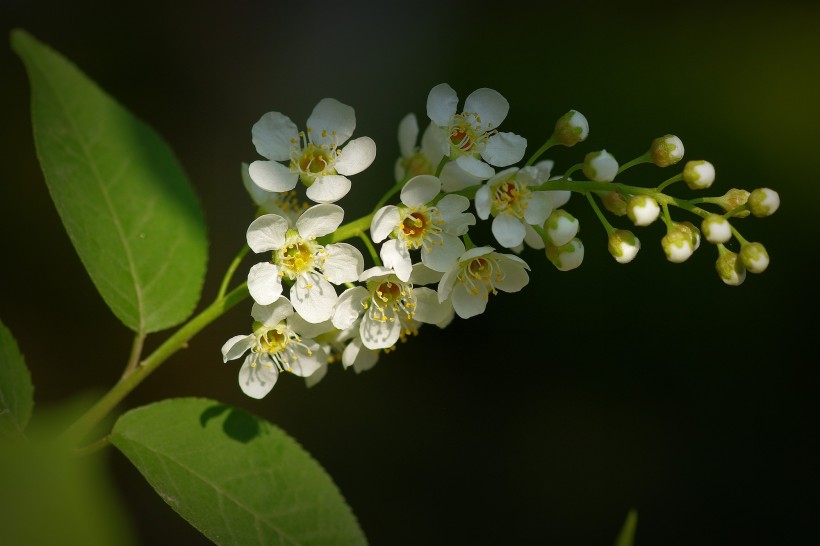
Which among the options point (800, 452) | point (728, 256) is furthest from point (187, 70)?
point (800, 452)

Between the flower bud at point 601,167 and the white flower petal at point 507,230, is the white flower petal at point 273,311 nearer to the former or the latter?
the white flower petal at point 507,230

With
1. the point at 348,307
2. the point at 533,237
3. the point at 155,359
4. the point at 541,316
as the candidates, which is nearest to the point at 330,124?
the point at 348,307

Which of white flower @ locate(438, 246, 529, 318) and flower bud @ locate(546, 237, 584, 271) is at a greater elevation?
flower bud @ locate(546, 237, 584, 271)

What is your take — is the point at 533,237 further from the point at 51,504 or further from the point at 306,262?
the point at 51,504

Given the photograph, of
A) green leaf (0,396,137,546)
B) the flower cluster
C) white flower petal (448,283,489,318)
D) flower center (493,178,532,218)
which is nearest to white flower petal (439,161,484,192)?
the flower cluster

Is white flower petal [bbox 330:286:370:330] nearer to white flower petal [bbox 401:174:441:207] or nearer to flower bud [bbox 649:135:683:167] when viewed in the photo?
white flower petal [bbox 401:174:441:207]

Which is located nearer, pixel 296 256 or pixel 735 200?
pixel 735 200
